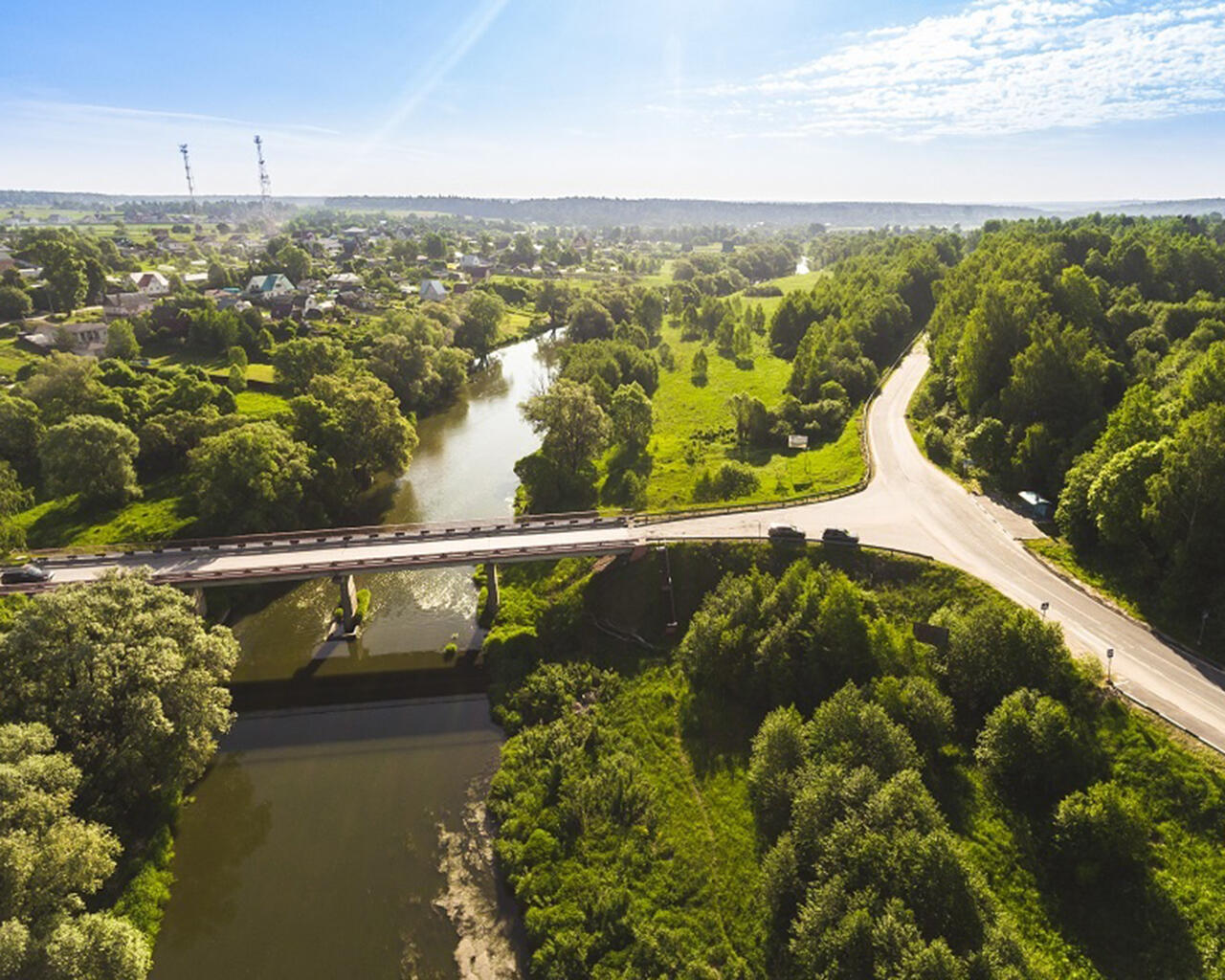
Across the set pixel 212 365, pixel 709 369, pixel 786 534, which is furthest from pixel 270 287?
pixel 786 534

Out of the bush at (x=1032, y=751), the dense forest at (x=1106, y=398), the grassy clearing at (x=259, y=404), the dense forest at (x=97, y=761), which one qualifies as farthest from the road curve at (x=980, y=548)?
the grassy clearing at (x=259, y=404)

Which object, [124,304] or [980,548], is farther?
[124,304]

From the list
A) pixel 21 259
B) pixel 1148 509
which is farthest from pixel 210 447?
pixel 21 259

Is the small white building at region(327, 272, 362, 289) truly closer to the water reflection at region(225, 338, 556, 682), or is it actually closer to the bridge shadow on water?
the water reflection at region(225, 338, 556, 682)

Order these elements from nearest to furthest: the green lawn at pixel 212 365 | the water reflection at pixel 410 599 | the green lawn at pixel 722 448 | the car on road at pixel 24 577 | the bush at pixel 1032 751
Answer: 1. the bush at pixel 1032 751
2. the car on road at pixel 24 577
3. the water reflection at pixel 410 599
4. the green lawn at pixel 722 448
5. the green lawn at pixel 212 365

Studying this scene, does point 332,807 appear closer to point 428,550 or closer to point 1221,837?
point 428,550

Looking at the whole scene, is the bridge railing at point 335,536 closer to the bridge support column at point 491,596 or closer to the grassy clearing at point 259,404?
the bridge support column at point 491,596

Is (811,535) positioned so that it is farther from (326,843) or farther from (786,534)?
(326,843)
